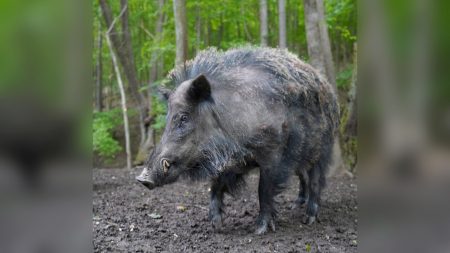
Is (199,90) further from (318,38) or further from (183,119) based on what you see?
(318,38)

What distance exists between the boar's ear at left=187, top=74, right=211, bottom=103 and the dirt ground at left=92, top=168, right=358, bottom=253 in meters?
0.86

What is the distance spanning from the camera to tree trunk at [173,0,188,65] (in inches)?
312

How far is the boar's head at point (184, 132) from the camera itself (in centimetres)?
441

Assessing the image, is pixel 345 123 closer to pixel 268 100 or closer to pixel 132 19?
pixel 268 100

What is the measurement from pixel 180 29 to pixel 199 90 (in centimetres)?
349

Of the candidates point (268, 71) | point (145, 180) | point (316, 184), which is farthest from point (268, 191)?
point (145, 180)

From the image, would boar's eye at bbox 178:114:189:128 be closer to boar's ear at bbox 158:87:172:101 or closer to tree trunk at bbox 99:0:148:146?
boar's ear at bbox 158:87:172:101

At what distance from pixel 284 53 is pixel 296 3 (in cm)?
1128

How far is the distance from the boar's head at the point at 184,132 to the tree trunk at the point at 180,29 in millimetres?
3174

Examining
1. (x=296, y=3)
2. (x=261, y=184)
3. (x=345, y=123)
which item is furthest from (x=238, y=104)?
(x=296, y=3)

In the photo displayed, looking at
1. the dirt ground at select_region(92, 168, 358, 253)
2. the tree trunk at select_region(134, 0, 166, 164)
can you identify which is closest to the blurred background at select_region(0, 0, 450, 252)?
the dirt ground at select_region(92, 168, 358, 253)

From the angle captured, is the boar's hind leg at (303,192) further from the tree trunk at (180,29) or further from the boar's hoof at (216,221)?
the tree trunk at (180,29)
